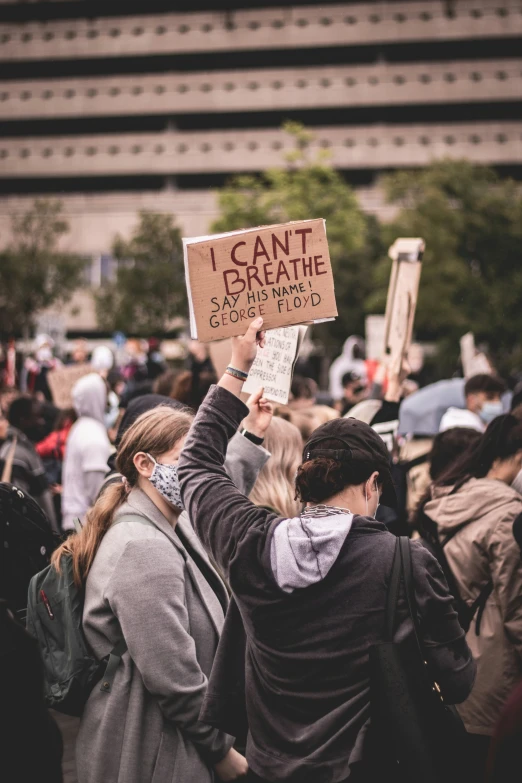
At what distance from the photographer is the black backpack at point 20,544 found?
331 cm

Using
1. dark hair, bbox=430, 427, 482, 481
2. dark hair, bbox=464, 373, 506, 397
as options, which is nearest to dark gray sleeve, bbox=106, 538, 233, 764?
dark hair, bbox=430, 427, 482, 481

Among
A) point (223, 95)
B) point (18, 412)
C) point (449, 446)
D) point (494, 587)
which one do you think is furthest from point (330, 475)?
point (223, 95)

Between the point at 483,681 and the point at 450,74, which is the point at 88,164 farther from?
the point at 483,681

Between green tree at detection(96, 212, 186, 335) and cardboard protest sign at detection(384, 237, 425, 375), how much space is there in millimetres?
36631

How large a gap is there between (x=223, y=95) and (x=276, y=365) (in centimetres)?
5369

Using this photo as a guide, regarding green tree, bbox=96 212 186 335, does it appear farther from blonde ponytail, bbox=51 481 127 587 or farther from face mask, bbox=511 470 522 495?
blonde ponytail, bbox=51 481 127 587

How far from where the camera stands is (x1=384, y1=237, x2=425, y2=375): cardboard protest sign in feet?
16.3

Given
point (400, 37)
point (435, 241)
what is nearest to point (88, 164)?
point (400, 37)

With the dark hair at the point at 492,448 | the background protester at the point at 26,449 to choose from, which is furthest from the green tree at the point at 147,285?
the dark hair at the point at 492,448

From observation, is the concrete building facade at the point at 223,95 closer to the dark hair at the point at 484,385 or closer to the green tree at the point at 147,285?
the green tree at the point at 147,285

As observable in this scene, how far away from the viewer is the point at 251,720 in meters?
2.62

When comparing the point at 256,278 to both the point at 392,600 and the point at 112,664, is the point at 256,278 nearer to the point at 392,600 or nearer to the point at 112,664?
the point at 392,600

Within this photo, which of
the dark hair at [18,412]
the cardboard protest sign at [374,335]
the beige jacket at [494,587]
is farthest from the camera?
the cardboard protest sign at [374,335]

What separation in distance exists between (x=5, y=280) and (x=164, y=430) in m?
41.5
